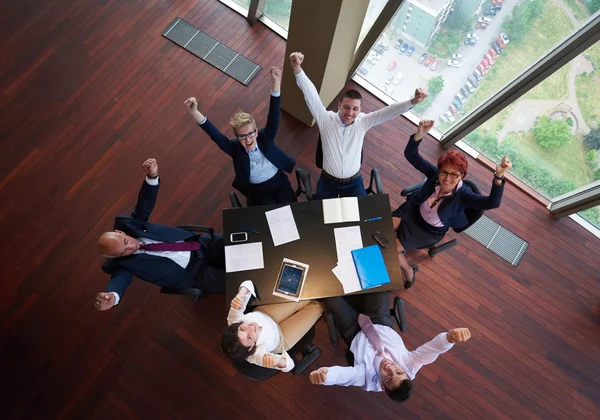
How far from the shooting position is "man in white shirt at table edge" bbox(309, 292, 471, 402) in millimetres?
2154

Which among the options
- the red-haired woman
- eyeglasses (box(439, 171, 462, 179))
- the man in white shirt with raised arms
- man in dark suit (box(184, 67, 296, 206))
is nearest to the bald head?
man in dark suit (box(184, 67, 296, 206))

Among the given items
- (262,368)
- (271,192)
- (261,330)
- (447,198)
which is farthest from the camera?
(271,192)

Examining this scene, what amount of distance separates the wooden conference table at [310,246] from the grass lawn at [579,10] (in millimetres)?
1802

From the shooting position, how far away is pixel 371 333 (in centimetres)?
249

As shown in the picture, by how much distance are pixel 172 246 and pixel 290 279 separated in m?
0.88

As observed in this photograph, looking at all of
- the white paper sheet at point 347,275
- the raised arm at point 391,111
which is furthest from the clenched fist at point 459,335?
the raised arm at point 391,111

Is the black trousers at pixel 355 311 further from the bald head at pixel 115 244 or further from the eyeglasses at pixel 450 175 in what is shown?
the bald head at pixel 115 244

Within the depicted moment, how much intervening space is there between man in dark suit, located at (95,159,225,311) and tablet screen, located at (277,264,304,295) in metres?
0.65

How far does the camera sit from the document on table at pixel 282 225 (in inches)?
103

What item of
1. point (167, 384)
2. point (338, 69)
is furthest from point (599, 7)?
point (167, 384)

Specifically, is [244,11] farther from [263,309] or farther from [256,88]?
[263,309]

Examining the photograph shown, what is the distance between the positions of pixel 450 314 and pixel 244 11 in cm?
414


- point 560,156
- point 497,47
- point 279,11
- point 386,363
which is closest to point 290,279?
point 386,363

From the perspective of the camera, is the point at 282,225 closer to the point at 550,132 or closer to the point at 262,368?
the point at 262,368
